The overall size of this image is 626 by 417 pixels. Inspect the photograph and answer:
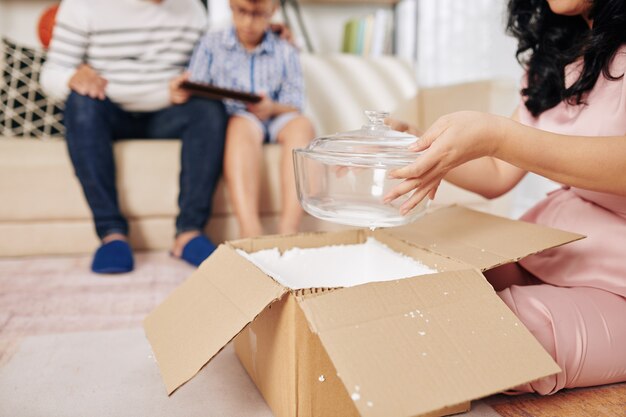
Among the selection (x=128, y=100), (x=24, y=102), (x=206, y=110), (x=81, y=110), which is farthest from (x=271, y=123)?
(x=24, y=102)

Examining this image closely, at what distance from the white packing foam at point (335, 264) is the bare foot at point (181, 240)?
2.20 feet

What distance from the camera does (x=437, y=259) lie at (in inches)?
29.0

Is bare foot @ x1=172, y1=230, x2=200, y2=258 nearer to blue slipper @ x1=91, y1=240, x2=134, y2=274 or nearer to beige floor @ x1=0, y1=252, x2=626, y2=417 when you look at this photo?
blue slipper @ x1=91, y1=240, x2=134, y2=274

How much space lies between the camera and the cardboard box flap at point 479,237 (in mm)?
706

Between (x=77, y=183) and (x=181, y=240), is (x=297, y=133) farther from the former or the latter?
(x=77, y=183)

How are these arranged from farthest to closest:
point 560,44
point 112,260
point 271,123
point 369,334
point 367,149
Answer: point 271,123
point 112,260
point 560,44
point 367,149
point 369,334

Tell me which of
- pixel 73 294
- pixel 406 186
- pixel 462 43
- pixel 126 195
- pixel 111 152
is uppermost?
pixel 462 43

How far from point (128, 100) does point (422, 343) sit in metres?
1.32

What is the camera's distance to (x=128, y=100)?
1613 mm

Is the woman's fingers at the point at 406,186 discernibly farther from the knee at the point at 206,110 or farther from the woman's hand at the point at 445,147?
the knee at the point at 206,110

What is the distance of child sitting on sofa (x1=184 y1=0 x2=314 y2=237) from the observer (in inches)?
58.7

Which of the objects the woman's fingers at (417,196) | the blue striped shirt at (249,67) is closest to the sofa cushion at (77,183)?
the blue striped shirt at (249,67)

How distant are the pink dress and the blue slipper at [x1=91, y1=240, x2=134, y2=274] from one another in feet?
2.87

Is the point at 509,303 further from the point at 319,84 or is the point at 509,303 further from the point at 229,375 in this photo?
the point at 319,84
